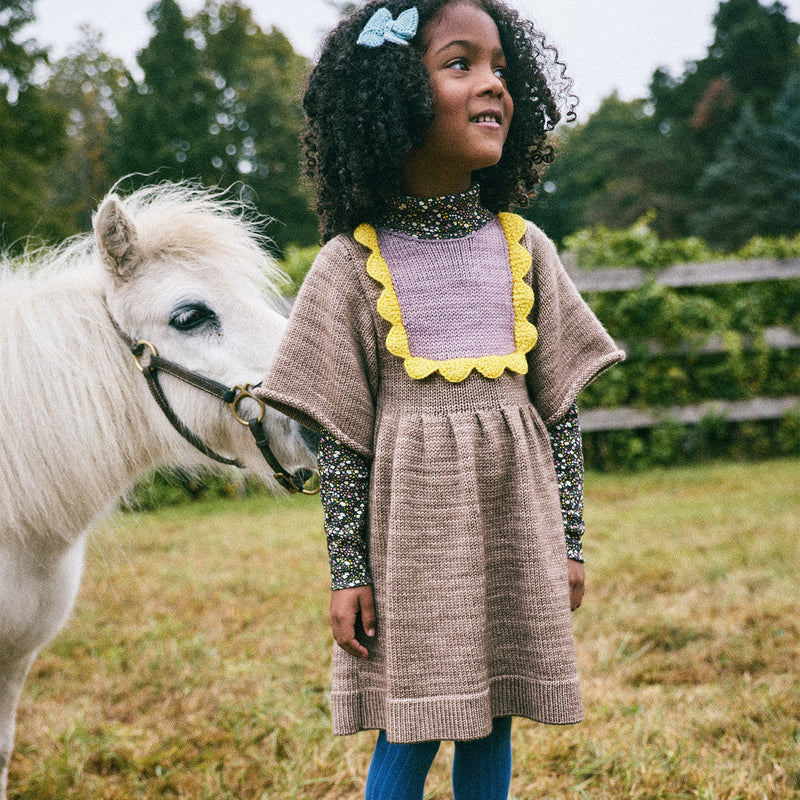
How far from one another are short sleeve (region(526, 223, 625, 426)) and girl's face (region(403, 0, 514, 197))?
26 centimetres

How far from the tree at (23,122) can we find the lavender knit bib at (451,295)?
44.4 ft

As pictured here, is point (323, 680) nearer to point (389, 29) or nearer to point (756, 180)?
point (389, 29)

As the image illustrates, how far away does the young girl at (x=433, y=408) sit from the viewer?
1220mm

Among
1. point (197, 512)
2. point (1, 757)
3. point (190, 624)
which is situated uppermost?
point (1, 757)

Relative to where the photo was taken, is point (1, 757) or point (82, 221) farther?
point (82, 221)

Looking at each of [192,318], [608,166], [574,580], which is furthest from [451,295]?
[608,166]

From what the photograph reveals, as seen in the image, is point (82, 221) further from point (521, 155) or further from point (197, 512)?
point (521, 155)

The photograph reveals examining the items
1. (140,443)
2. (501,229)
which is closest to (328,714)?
(140,443)

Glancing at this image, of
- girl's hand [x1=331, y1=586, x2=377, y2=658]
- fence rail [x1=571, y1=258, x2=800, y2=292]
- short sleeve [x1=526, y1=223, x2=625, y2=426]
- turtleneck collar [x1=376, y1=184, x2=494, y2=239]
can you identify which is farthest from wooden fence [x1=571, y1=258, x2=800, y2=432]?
girl's hand [x1=331, y1=586, x2=377, y2=658]

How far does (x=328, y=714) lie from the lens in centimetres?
248

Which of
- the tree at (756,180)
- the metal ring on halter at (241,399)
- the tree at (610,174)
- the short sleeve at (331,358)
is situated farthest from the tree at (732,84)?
the short sleeve at (331,358)

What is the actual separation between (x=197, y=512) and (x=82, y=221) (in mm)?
17770

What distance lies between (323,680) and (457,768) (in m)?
1.40

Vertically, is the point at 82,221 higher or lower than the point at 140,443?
higher
